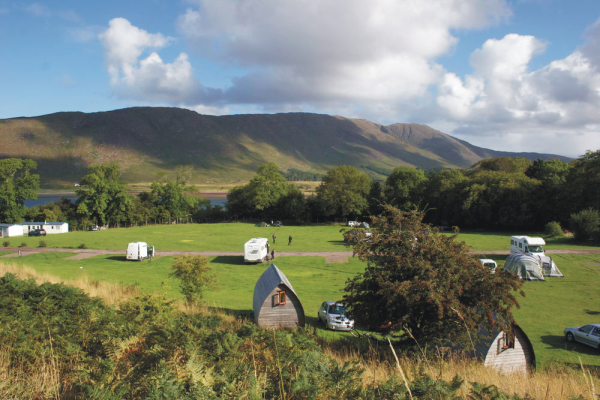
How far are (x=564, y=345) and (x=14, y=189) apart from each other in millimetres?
84838

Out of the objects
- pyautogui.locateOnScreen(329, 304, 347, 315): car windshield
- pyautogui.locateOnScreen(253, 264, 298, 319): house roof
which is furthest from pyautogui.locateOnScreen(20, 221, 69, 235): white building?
pyautogui.locateOnScreen(329, 304, 347, 315): car windshield

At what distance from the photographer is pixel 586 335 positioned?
16.6m

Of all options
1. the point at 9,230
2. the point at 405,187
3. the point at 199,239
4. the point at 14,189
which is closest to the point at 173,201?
the point at 199,239

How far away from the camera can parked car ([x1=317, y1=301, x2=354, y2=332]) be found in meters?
18.0

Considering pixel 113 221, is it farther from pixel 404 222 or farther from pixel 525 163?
pixel 525 163

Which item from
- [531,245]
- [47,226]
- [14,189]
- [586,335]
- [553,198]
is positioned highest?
[14,189]

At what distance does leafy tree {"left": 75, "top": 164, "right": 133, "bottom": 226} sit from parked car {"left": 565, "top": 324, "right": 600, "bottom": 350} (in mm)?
72303

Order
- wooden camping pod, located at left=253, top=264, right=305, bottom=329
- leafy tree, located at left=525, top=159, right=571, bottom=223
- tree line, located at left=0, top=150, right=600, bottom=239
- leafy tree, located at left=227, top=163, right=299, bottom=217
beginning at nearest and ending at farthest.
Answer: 1. wooden camping pod, located at left=253, top=264, right=305, bottom=329
2. leafy tree, located at left=525, top=159, right=571, bottom=223
3. tree line, located at left=0, top=150, right=600, bottom=239
4. leafy tree, located at left=227, top=163, right=299, bottom=217

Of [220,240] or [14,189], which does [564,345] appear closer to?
[220,240]

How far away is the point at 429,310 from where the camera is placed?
12250 millimetres

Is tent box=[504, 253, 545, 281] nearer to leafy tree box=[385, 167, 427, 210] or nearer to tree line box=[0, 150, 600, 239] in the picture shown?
tree line box=[0, 150, 600, 239]

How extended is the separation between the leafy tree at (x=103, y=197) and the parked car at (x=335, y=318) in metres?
64.2

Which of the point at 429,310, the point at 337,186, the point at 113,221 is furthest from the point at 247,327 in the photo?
the point at 113,221

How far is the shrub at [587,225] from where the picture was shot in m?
46.9
